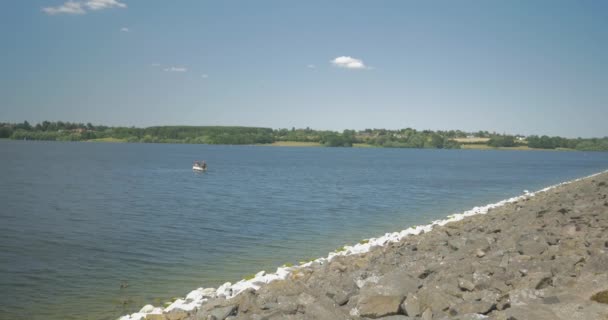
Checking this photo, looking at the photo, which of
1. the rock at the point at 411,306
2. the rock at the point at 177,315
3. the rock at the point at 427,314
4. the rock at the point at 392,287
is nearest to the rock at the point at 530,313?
the rock at the point at 427,314

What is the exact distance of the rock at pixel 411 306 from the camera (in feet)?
20.2

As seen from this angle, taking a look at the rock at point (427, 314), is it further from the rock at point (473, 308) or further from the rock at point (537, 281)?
the rock at point (537, 281)

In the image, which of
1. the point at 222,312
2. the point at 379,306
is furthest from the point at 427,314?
the point at 222,312

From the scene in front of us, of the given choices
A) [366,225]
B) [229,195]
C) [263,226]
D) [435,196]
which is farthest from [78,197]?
[435,196]

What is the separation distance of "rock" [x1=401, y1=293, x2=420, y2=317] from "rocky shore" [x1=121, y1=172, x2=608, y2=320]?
0.5 inches

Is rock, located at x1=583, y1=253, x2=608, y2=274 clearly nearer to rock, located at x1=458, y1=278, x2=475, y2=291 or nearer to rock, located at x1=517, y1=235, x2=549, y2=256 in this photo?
rock, located at x1=517, y1=235, x2=549, y2=256

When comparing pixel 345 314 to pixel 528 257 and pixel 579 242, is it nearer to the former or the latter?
pixel 528 257

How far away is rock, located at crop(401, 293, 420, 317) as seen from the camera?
20.2 feet

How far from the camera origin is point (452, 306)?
241 inches

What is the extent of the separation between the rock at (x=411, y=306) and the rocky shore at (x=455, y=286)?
12 millimetres

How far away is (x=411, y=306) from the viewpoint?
6.27 meters

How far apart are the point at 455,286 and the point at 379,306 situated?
1498 millimetres

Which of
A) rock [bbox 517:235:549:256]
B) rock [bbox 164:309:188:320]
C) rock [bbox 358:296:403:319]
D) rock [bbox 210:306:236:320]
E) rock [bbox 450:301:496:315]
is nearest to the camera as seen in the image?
rock [bbox 450:301:496:315]

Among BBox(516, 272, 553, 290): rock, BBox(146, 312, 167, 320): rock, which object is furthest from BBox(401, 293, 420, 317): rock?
BBox(146, 312, 167, 320): rock
